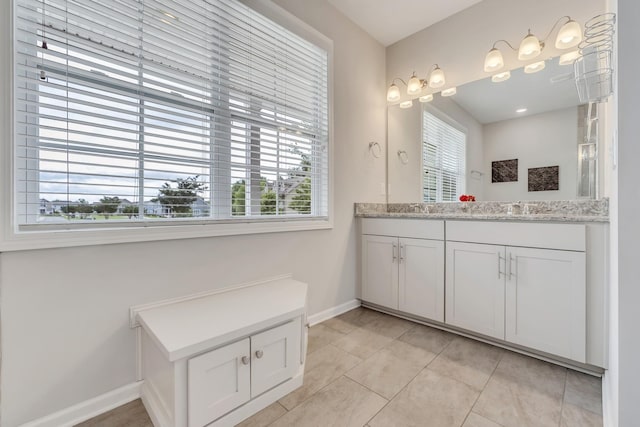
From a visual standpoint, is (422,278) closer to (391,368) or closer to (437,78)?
(391,368)

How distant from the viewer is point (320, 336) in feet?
6.77

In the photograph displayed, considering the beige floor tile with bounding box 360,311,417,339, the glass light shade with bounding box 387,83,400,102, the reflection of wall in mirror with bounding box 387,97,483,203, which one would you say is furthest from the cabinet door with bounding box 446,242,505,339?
the glass light shade with bounding box 387,83,400,102

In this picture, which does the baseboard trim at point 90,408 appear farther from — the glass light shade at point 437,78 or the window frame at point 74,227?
the glass light shade at point 437,78

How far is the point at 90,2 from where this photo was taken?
1312mm

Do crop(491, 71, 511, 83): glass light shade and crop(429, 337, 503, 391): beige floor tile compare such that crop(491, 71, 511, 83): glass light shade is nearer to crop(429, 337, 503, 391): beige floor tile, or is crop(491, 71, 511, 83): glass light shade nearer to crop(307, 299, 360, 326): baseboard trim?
crop(429, 337, 503, 391): beige floor tile

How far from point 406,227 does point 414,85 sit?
1403 millimetres

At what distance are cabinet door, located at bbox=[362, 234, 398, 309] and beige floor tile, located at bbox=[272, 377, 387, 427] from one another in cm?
104

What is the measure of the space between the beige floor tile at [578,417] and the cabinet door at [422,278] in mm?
846

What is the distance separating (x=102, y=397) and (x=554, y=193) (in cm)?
300

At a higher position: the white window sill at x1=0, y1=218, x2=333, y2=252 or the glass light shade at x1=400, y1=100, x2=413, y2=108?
the glass light shade at x1=400, y1=100, x2=413, y2=108

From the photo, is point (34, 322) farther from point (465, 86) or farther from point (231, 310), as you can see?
point (465, 86)

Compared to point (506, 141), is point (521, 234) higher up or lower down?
lower down

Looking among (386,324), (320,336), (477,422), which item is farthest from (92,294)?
(386,324)

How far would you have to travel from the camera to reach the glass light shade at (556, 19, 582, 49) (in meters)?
1.84
